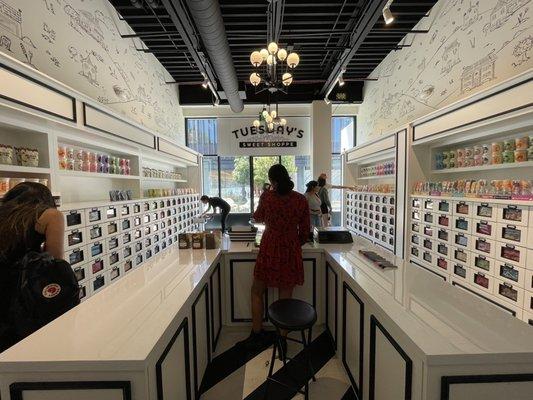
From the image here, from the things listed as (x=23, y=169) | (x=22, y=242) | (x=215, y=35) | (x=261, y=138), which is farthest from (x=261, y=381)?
(x=261, y=138)

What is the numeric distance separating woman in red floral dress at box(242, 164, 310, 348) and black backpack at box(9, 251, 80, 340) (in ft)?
4.67

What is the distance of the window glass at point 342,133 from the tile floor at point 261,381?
736 centimetres

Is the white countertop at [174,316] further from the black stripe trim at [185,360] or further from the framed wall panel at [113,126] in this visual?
→ the framed wall panel at [113,126]

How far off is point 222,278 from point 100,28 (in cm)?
404

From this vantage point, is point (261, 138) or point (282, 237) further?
point (261, 138)

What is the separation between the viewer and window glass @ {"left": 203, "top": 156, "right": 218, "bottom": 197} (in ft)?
28.9

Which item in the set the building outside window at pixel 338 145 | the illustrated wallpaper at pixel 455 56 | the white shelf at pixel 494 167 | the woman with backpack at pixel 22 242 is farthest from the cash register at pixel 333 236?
the building outside window at pixel 338 145

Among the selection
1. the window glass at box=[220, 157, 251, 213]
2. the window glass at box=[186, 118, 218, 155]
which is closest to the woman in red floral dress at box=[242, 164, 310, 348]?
the window glass at box=[220, 157, 251, 213]

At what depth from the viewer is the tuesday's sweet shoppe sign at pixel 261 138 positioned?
8188mm

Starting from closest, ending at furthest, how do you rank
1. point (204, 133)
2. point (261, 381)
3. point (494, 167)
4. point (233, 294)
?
point (261, 381), point (233, 294), point (494, 167), point (204, 133)

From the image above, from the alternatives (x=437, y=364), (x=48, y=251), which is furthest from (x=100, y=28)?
(x=437, y=364)

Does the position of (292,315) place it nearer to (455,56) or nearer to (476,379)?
(476,379)

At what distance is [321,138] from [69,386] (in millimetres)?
7465

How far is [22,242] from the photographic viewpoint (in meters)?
1.45
